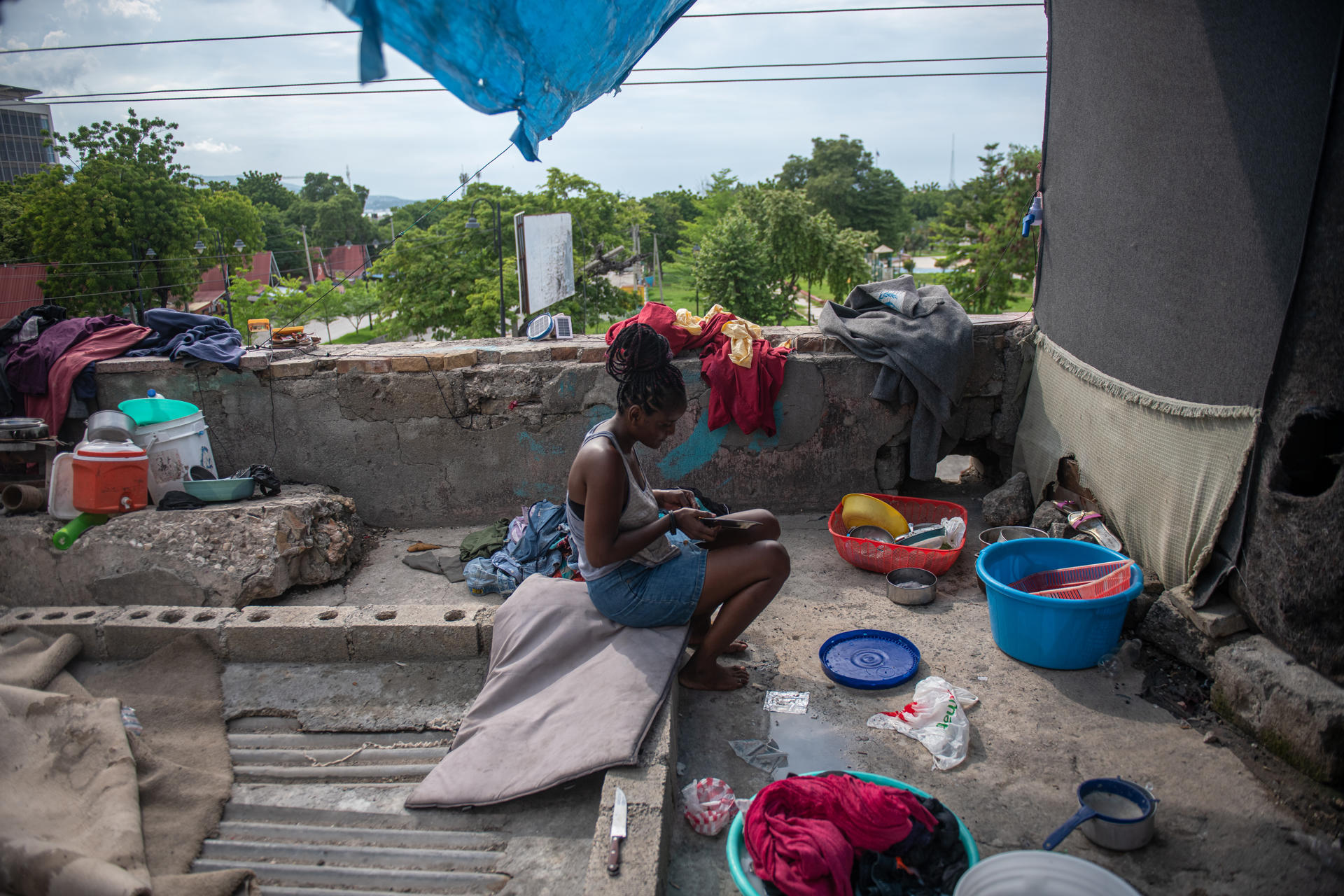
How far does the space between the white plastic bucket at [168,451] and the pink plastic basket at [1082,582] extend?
484cm

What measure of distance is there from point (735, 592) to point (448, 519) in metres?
2.85

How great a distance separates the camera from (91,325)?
544 cm

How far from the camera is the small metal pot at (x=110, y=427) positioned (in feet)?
15.0

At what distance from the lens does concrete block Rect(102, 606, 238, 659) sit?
3433mm

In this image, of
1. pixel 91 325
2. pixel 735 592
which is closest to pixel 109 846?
pixel 735 592

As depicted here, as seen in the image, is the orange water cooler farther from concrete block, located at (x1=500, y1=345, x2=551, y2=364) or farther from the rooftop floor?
the rooftop floor

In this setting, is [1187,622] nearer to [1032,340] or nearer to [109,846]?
[1032,340]

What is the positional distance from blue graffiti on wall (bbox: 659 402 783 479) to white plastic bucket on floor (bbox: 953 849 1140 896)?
3.25 meters

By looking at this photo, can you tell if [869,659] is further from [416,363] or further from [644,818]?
[416,363]

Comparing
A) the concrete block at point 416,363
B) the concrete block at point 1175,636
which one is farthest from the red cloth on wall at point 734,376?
the concrete block at point 1175,636

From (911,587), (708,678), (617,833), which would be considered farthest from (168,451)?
(911,587)

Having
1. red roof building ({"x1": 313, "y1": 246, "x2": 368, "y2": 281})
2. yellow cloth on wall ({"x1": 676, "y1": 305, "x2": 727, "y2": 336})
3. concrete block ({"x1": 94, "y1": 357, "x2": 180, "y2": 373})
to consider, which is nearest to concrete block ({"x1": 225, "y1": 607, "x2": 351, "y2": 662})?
concrete block ({"x1": 94, "y1": 357, "x2": 180, "y2": 373})

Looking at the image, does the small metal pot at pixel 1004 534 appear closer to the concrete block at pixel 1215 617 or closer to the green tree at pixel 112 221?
the concrete block at pixel 1215 617

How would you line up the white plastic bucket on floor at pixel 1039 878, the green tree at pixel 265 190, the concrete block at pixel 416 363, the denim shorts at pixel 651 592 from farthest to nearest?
the green tree at pixel 265 190, the concrete block at pixel 416 363, the denim shorts at pixel 651 592, the white plastic bucket on floor at pixel 1039 878
